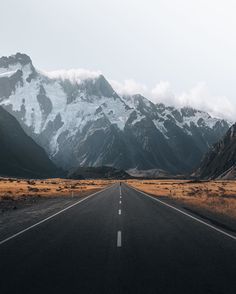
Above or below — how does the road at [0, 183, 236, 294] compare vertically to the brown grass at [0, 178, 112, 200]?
below

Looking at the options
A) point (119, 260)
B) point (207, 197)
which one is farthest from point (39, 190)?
point (119, 260)

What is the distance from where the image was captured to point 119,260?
11.4m

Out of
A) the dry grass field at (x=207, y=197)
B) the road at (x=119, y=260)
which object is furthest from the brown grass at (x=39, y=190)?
the road at (x=119, y=260)

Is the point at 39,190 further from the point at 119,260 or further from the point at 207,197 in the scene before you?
the point at 119,260

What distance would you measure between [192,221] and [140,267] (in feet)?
34.1

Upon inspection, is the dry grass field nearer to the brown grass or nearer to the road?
the road

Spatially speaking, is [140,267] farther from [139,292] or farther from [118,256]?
[139,292]

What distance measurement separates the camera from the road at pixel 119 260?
29.2 ft

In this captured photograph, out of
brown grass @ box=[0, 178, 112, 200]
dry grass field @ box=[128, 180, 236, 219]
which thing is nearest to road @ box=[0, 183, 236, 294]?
dry grass field @ box=[128, 180, 236, 219]

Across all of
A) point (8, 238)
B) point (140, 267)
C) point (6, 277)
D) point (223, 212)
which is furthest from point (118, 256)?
point (223, 212)

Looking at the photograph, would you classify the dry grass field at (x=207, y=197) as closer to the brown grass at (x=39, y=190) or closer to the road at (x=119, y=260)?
the road at (x=119, y=260)

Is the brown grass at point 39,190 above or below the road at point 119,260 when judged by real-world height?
above

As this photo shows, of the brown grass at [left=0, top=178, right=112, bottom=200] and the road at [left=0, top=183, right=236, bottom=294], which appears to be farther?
the brown grass at [left=0, top=178, right=112, bottom=200]

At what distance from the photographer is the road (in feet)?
29.2
